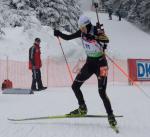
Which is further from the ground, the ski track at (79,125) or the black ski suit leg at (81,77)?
the black ski suit leg at (81,77)

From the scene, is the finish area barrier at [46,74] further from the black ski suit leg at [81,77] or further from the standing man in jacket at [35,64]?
the black ski suit leg at [81,77]

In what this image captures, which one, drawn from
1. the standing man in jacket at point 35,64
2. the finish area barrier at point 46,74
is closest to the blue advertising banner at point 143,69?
the finish area barrier at point 46,74

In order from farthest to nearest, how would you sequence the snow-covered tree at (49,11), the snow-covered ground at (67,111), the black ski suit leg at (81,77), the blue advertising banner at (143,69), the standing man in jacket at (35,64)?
the snow-covered tree at (49,11)
the blue advertising banner at (143,69)
the standing man in jacket at (35,64)
the black ski suit leg at (81,77)
the snow-covered ground at (67,111)

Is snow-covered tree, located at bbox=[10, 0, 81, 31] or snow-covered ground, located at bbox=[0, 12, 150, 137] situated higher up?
snow-covered ground, located at bbox=[0, 12, 150, 137]

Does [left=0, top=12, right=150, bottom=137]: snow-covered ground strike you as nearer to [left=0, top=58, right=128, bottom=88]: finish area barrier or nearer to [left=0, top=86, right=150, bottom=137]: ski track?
[left=0, top=86, right=150, bottom=137]: ski track


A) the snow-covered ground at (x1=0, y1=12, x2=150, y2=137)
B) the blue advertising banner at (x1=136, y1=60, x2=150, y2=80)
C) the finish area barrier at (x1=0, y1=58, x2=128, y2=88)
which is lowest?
the finish area barrier at (x1=0, y1=58, x2=128, y2=88)

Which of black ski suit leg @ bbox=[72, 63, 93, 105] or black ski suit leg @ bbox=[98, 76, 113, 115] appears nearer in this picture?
black ski suit leg @ bbox=[98, 76, 113, 115]

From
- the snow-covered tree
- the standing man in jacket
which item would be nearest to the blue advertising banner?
the standing man in jacket

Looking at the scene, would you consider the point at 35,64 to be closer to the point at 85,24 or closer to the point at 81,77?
the point at 81,77

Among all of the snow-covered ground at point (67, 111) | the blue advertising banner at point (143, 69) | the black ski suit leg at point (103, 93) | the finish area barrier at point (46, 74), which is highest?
the black ski suit leg at point (103, 93)

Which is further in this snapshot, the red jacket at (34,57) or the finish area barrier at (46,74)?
the finish area barrier at (46,74)

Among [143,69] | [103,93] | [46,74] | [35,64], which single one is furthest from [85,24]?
[46,74]

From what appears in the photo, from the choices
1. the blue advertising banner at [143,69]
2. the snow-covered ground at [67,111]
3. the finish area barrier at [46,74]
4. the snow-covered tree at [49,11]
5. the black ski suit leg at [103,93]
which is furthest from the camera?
the snow-covered tree at [49,11]

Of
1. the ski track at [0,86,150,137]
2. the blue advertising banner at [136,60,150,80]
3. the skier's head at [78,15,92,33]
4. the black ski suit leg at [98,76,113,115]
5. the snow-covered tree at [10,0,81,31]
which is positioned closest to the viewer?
the ski track at [0,86,150,137]
